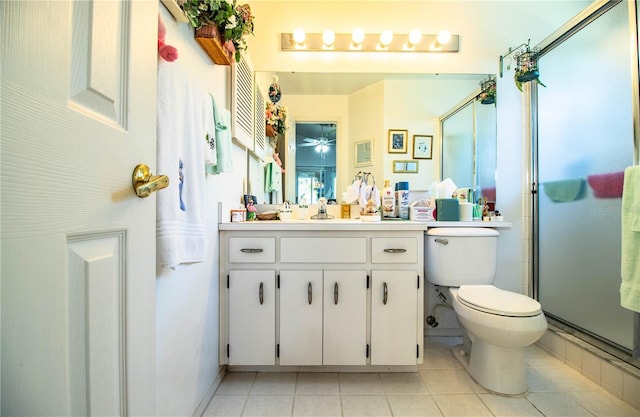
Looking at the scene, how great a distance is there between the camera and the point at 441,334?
6.02 ft

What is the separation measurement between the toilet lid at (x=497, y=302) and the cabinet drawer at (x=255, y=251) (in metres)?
1.03

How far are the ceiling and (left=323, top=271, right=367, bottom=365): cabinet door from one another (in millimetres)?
1350

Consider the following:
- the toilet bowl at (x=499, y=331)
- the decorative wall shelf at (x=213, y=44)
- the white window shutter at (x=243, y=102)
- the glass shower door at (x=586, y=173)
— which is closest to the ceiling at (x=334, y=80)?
the white window shutter at (x=243, y=102)

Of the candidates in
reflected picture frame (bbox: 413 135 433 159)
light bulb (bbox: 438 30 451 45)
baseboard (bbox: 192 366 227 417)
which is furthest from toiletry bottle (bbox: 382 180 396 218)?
baseboard (bbox: 192 366 227 417)

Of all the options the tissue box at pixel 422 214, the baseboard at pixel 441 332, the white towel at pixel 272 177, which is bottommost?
the baseboard at pixel 441 332

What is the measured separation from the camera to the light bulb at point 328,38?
5.81ft

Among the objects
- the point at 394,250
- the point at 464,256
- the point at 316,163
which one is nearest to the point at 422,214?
the point at 464,256

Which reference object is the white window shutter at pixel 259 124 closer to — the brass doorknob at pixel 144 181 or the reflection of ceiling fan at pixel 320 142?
the reflection of ceiling fan at pixel 320 142

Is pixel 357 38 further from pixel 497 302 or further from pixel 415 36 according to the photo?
pixel 497 302

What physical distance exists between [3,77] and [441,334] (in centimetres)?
225

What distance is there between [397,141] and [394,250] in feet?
3.01

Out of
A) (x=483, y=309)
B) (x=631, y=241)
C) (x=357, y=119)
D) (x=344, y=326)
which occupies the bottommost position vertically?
(x=344, y=326)

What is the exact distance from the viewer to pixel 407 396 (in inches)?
49.3

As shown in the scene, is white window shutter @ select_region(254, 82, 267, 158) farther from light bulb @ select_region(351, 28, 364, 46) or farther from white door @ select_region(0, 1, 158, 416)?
white door @ select_region(0, 1, 158, 416)
